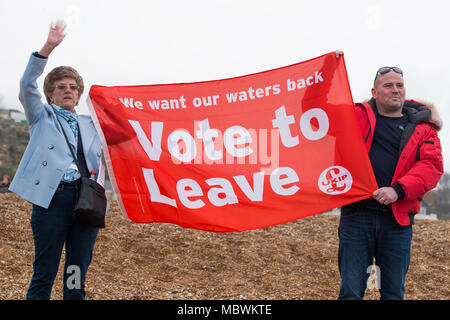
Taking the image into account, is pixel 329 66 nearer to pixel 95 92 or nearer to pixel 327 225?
pixel 95 92

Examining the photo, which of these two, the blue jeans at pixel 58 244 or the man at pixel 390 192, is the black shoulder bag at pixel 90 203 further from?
the man at pixel 390 192

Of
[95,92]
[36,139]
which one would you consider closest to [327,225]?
[95,92]

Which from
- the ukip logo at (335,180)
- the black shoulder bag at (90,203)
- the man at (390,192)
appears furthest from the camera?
the ukip logo at (335,180)

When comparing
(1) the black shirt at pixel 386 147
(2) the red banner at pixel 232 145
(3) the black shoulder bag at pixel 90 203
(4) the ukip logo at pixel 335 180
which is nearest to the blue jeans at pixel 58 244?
(3) the black shoulder bag at pixel 90 203

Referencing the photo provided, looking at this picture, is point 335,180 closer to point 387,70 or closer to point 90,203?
point 387,70

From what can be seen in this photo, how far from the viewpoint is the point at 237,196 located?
3781 millimetres

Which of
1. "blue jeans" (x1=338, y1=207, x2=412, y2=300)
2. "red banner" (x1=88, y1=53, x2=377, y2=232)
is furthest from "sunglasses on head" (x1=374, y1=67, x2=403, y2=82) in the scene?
"blue jeans" (x1=338, y1=207, x2=412, y2=300)

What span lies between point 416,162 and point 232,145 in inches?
57.0

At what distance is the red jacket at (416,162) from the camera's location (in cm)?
313

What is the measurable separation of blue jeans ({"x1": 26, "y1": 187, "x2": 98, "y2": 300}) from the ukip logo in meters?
1.79

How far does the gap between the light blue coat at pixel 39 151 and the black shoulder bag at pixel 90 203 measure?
8 cm

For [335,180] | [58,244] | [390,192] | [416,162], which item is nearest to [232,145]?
[335,180]

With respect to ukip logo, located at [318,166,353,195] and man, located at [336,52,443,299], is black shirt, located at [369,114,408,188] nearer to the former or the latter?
man, located at [336,52,443,299]

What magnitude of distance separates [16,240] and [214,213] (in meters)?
4.10
